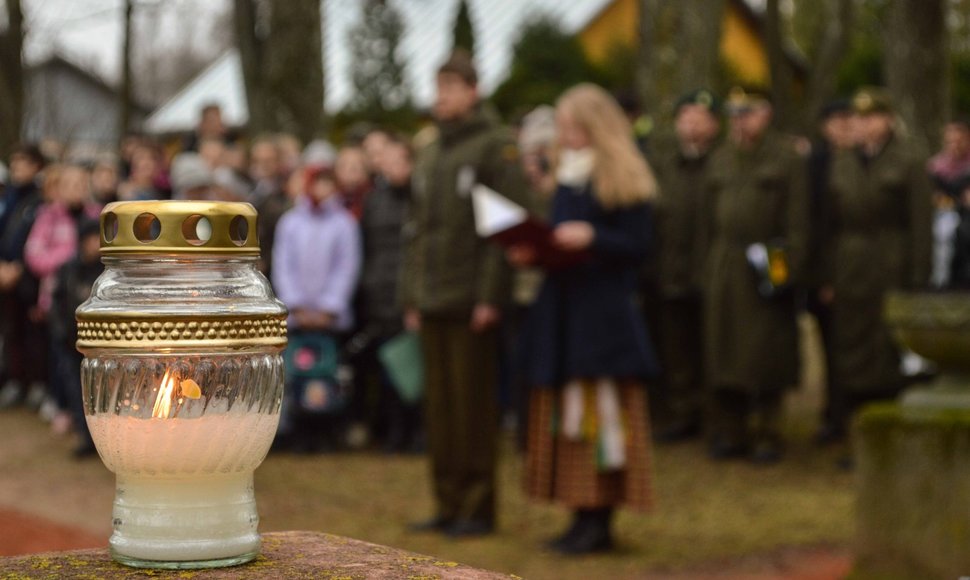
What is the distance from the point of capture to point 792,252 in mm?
9758

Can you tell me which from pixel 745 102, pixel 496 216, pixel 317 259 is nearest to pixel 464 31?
pixel 317 259

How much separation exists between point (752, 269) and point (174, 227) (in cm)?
809

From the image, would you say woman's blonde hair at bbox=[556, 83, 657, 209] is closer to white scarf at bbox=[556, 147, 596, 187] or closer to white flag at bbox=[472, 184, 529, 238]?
white scarf at bbox=[556, 147, 596, 187]

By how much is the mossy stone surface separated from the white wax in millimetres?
4041

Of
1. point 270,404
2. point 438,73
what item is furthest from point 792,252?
point 270,404

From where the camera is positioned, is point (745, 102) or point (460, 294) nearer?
point (460, 294)

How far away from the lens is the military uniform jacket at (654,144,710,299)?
35.2 feet

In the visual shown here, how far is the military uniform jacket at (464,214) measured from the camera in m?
7.70

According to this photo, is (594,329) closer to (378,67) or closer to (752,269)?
(752,269)

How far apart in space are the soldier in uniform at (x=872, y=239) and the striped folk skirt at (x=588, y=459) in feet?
9.83

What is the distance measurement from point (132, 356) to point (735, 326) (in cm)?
822

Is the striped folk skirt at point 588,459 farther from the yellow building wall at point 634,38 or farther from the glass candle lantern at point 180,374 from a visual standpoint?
the yellow building wall at point 634,38

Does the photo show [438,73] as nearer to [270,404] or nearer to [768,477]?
[768,477]

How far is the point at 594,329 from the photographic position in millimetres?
7031
